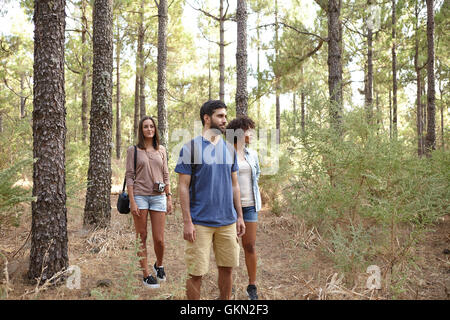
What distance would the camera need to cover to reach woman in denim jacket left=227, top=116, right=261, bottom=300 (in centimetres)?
318

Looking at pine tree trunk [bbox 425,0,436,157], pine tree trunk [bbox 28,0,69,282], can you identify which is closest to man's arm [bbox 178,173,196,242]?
pine tree trunk [bbox 28,0,69,282]

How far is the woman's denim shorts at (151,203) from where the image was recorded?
11.5 feet

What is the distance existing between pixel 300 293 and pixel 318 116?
269cm

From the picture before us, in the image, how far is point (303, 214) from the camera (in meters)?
4.89

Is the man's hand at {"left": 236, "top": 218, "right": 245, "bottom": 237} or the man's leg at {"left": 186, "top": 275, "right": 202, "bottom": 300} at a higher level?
the man's hand at {"left": 236, "top": 218, "right": 245, "bottom": 237}

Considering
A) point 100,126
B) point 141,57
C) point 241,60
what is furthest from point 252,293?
point 141,57

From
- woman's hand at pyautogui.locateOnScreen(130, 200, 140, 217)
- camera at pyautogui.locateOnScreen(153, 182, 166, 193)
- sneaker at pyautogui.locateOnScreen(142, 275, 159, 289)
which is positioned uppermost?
camera at pyautogui.locateOnScreen(153, 182, 166, 193)

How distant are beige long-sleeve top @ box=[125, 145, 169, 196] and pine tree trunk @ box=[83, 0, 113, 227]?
175cm

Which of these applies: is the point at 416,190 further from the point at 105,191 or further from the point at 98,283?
the point at 105,191

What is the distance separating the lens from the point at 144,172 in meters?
3.57

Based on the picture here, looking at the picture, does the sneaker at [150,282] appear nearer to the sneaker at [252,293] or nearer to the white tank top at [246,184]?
the sneaker at [252,293]

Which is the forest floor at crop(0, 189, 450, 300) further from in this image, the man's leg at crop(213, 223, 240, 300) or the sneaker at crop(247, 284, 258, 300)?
the man's leg at crop(213, 223, 240, 300)

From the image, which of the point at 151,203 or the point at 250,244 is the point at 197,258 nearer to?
the point at 250,244

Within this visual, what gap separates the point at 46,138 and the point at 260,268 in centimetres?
303
